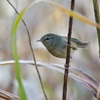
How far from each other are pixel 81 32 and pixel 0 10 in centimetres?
52

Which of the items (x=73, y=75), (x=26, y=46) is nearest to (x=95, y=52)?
(x=26, y=46)

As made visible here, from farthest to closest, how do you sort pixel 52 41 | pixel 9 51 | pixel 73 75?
pixel 9 51 < pixel 52 41 < pixel 73 75

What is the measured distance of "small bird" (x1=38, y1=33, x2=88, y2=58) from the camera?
141cm

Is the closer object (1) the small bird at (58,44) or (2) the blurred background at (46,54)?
(1) the small bird at (58,44)

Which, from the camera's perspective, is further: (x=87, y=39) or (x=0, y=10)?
(x=0, y=10)

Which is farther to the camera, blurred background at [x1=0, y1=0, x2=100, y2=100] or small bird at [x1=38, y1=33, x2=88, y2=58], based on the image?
blurred background at [x1=0, y1=0, x2=100, y2=100]

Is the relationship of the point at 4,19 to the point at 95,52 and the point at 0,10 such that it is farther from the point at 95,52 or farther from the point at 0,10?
the point at 95,52

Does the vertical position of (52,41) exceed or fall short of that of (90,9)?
it falls short

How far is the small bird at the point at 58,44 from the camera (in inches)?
55.5

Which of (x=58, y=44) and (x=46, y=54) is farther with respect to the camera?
(x=46, y=54)

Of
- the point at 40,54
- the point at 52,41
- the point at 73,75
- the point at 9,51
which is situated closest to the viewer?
the point at 73,75

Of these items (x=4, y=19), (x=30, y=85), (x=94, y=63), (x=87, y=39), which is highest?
(x=4, y=19)

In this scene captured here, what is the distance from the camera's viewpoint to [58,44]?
1518mm

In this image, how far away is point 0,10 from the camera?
2064 mm
